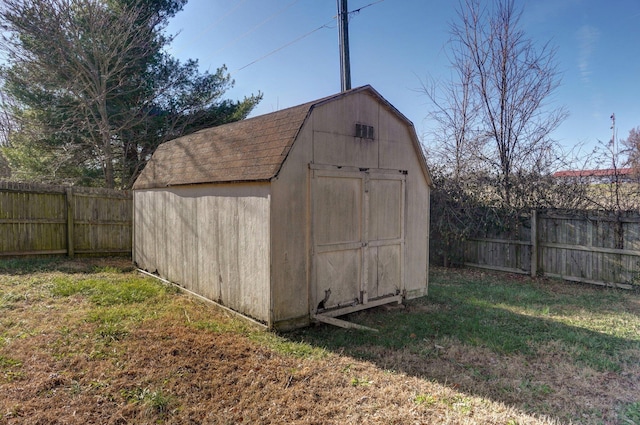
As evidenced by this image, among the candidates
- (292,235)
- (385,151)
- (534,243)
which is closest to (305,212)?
(292,235)

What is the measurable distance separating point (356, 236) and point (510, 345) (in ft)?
7.64

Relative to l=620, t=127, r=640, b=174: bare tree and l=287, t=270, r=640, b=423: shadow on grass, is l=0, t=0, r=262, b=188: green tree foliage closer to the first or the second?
l=287, t=270, r=640, b=423: shadow on grass

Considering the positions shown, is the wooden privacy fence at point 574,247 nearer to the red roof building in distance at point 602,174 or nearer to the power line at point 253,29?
the red roof building in distance at point 602,174

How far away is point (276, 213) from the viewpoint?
173 inches

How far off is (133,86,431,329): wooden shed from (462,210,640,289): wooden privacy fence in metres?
3.33

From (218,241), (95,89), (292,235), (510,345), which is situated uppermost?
(95,89)

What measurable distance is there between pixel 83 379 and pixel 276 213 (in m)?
2.45

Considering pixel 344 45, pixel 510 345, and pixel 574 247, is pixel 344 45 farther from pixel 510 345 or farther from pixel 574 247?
pixel 510 345

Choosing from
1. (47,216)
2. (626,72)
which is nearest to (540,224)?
(626,72)

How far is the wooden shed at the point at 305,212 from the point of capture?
4.52m

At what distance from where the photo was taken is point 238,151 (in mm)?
5371

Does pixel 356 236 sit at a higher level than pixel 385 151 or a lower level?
lower

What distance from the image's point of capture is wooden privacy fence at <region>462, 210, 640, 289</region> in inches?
265

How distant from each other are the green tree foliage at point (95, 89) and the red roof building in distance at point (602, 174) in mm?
10395
